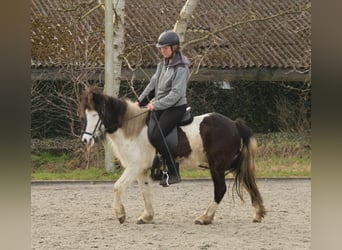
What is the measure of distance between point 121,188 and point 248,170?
1.39 metres

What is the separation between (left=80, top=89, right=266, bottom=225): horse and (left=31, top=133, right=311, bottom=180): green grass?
4647mm

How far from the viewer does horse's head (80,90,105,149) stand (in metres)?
6.12

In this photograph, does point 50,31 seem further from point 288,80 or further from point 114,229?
point 114,229

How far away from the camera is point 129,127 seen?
6.38 meters

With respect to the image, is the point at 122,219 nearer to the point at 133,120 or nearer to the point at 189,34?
the point at 133,120

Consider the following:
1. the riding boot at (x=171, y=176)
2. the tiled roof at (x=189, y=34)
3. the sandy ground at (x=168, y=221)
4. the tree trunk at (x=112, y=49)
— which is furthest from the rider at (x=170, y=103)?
the tiled roof at (x=189, y=34)

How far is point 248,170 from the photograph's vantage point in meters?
6.46

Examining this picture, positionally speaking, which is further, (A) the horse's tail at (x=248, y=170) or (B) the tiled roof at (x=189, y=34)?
(B) the tiled roof at (x=189, y=34)

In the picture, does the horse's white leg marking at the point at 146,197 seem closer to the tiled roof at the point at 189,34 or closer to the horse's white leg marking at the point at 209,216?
the horse's white leg marking at the point at 209,216

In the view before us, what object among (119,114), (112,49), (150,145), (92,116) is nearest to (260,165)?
(112,49)

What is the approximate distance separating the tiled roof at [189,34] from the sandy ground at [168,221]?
4403 millimetres

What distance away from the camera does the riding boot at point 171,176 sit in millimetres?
6188
